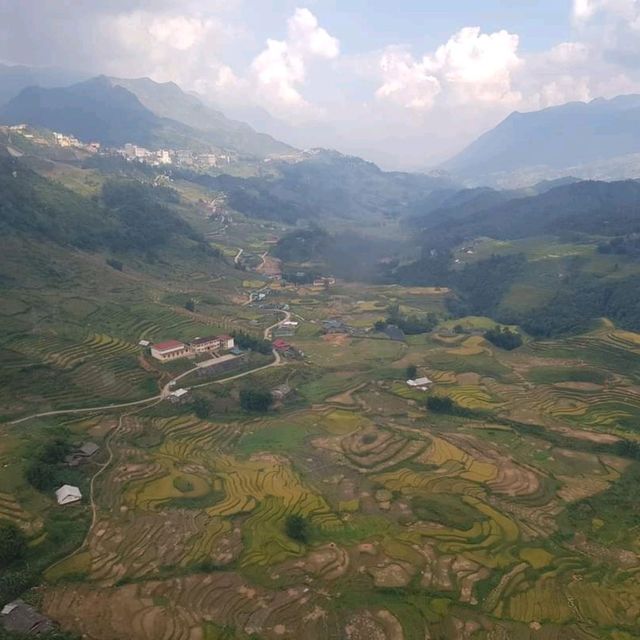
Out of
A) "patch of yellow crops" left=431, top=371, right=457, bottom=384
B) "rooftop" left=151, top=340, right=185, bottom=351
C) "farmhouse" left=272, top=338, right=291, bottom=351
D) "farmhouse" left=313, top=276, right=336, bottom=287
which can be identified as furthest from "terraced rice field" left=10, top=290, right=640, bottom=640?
"farmhouse" left=313, top=276, right=336, bottom=287

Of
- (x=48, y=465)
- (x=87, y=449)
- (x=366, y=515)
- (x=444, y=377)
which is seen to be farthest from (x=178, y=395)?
(x=444, y=377)

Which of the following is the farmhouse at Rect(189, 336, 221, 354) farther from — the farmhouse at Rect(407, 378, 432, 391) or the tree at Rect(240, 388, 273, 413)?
the farmhouse at Rect(407, 378, 432, 391)

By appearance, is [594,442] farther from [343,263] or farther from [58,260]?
[343,263]

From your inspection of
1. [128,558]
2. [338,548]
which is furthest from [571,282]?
[128,558]

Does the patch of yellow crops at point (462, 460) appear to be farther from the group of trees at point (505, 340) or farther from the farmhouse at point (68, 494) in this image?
the group of trees at point (505, 340)

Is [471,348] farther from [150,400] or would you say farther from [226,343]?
[150,400]
